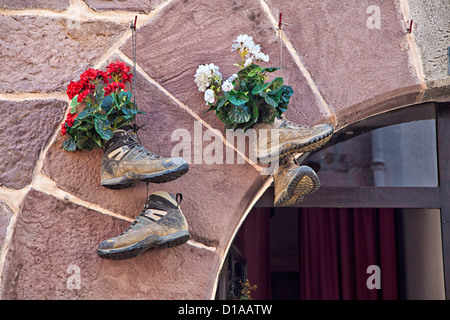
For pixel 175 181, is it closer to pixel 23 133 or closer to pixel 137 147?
pixel 137 147

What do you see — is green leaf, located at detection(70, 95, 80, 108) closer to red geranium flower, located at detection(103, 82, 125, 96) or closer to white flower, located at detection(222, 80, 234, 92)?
red geranium flower, located at detection(103, 82, 125, 96)

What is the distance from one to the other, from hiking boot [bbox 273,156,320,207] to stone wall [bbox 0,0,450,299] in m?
0.11

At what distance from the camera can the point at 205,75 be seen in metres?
1.75

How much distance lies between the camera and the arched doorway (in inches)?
87.0

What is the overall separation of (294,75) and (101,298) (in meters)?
0.99

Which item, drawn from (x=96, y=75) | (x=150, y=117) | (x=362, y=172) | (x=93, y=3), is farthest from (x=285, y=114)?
(x=362, y=172)

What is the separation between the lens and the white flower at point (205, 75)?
1749mm

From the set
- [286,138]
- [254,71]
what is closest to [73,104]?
[254,71]

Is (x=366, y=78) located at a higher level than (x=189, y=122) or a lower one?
higher

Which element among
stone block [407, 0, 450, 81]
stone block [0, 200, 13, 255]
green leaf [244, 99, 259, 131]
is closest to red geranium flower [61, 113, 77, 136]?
stone block [0, 200, 13, 255]

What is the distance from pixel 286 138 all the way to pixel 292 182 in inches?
5.8

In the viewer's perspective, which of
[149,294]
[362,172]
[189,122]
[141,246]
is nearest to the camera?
[141,246]
